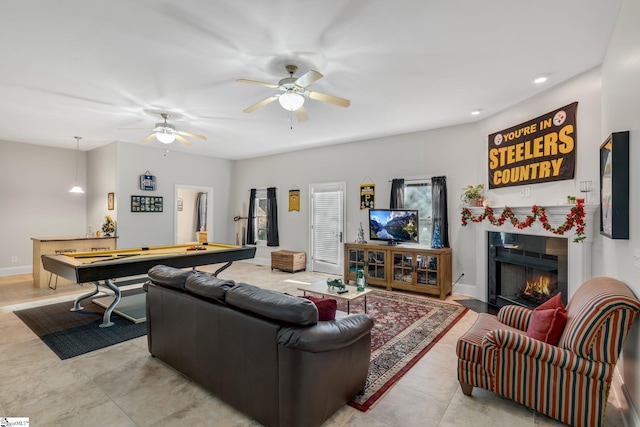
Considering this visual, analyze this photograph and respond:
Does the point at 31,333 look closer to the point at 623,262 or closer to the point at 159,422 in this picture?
the point at 159,422

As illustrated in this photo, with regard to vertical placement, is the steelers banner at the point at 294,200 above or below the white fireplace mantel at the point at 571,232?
above

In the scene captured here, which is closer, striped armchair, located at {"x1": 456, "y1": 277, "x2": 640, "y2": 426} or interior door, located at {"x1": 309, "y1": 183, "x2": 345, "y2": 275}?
striped armchair, located at {"x1": 456, "y1": 277, "x2": 640, "y2": 426}

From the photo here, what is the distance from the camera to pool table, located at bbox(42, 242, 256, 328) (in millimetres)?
3174

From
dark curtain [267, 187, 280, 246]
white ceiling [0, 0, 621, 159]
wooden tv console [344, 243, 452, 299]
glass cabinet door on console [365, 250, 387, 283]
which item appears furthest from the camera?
dark curtain [267, 187, 280, 246]

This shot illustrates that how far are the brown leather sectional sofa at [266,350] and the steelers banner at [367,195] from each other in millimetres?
4207

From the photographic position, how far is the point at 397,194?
576 centimetres

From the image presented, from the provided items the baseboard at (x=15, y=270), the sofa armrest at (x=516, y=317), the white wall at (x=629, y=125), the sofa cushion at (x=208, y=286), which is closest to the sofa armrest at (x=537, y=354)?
the white wall at (x=629, y=125)

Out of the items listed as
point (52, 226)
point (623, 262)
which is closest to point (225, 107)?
point (623, 262)

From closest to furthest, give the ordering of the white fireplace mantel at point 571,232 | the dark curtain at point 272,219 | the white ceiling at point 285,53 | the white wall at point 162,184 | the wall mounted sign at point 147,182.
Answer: the white ceiling at point 285,53 → the white fireplace mantel at point 571,232 → the white wall at point 162,184 → the wall mounted sign at point 147,182 → the dark curtain at point 272,219

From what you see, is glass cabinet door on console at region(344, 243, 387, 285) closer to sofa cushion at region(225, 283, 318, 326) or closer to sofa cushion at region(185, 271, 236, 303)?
sofa cushion at region(185, 271, 236, 303)

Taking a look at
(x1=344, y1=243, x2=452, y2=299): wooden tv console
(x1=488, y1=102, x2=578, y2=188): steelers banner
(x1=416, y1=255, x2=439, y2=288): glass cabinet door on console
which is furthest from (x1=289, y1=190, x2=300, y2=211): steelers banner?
(x1=488, y1=102, x2=578, y2=188): steelers banner

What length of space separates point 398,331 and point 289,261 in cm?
379

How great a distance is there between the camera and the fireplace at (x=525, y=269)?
3.60 metres

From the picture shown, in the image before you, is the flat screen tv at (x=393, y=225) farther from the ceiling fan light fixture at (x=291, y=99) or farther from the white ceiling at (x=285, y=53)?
the ceiling fan light fixture at (x=291, y=99)
